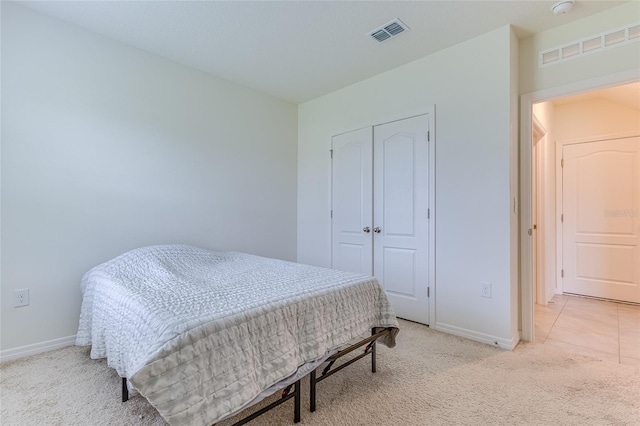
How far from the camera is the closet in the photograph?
2.95 metres

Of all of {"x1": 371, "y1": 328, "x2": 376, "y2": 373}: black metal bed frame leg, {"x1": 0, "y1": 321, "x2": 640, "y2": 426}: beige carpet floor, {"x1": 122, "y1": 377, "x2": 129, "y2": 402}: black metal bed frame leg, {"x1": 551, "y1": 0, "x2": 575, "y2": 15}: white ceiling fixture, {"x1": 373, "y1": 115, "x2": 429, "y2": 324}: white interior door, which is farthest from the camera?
{"x1": 373, "y1": 115, "x2": 429, "y2": 324}: white interior door

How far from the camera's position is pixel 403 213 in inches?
122

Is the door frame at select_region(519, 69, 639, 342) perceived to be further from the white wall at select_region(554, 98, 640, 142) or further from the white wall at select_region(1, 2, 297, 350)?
the white wall at select_region(1, 2, 297, 350)

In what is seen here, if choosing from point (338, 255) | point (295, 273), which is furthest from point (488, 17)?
point (338, 255)

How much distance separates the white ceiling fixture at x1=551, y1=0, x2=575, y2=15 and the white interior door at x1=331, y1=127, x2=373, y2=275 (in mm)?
1735

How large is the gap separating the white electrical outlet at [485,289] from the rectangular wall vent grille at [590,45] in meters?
1.89

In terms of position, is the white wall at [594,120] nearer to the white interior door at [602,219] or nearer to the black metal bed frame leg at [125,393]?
the white interior door at [602,219]

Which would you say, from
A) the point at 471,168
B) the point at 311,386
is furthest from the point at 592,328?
the point at 311,386

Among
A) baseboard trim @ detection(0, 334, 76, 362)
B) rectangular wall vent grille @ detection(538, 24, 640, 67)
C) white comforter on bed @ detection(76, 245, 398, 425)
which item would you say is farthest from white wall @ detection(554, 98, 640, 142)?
baseboard trim @ detection(0, 334, 76, 362)

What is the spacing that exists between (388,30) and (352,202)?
1.76 m

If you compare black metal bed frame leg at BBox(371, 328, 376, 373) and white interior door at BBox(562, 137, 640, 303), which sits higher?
white interior door at BBox(562, 137, 640, 303)

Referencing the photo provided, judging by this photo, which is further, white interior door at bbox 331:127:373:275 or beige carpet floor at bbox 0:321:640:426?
white interior door at bbox 331:127:373:275

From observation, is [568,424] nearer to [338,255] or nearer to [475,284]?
[475,284]

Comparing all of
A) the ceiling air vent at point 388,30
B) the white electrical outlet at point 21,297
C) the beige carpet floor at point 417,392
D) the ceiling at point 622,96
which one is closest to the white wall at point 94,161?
the white electrical outlet at point 21,297
